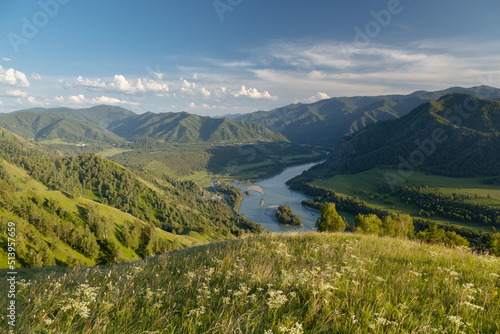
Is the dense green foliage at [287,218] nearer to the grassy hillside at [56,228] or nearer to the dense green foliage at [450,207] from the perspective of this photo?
the grassy hillside at [56,228]

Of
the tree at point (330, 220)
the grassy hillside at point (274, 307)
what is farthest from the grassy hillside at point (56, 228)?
the grassy hillside at point (274, 307)

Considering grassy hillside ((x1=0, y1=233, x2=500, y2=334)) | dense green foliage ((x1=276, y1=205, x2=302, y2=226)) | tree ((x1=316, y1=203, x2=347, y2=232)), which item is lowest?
dense green foliage ((x1=276, y1=205, x2=302, y2=226))

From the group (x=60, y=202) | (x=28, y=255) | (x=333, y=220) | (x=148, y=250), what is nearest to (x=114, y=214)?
(x=60, y=202)

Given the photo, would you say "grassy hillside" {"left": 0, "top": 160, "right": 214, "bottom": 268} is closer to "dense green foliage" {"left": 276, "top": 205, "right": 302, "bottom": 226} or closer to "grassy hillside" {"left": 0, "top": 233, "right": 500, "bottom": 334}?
"dense green foliage" {"left": 276, "top": 205, "right": 302, "bottom": 226}

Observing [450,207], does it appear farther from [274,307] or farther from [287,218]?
[274,307]

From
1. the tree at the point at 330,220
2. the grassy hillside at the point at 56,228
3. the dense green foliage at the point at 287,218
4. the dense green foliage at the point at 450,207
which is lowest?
the dense green foliage at the point at 287,218

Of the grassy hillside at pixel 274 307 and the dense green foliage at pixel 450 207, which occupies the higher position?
the grassy hillside at pixel 274 307

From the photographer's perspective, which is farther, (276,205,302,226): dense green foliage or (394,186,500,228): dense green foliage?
(276,205,302,226): dense green foliage

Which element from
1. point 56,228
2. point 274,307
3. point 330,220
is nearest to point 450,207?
point 330,220

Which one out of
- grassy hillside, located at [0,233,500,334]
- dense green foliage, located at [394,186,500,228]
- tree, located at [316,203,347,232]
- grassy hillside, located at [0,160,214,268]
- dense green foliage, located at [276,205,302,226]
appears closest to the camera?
grassy hillside, located at [0,233,500,334]

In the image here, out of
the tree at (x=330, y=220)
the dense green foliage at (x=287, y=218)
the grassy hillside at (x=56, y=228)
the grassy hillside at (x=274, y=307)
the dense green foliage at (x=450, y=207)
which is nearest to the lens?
the grassy hillside at (x=274, y=307)

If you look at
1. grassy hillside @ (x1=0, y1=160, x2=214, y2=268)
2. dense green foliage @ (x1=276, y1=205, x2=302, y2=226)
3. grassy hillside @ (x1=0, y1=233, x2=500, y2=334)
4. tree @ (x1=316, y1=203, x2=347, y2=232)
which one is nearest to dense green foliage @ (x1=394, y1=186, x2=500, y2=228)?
dense green foliage @ (x1=276, y1=205, x2=302, y2=226)

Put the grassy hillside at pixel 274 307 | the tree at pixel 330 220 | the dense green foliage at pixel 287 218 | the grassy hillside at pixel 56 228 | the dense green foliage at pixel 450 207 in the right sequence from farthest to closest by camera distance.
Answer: the dense green foliage at pixel 287 218
the dense green foliage at pixel 450 207
the grassy hillside at pixel 56 228
the tree at pixel 330 220
the grassy hillside at pixel 274 307

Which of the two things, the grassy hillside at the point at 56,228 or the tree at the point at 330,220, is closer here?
the tree at the point at 330,220
